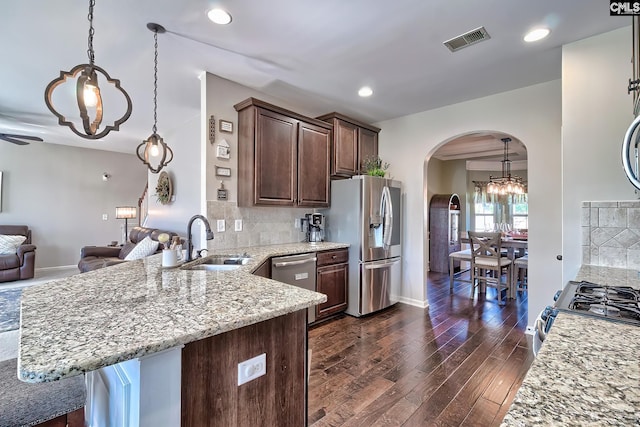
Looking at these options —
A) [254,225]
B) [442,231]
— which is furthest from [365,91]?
[442,231]

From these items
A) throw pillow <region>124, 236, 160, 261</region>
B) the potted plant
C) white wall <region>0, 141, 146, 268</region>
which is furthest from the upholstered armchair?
the potted plant

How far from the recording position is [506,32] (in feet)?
7.29

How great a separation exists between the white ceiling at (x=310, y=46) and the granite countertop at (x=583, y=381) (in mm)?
2022

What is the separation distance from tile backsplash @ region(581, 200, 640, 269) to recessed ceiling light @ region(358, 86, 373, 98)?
224cm

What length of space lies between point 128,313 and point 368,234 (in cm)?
289

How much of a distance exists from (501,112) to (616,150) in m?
1.45

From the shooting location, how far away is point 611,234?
2.04 metres

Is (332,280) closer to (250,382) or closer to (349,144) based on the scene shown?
(349,144)

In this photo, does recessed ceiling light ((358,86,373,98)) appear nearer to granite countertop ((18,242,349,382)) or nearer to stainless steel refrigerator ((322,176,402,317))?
stainless steel refrigerator ((322,176,402,317))

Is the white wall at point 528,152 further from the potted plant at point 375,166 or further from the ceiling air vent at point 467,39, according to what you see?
the ceiling air vent at point 467,39

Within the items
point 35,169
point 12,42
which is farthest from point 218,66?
point 35,169

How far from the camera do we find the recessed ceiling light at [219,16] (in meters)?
2.02

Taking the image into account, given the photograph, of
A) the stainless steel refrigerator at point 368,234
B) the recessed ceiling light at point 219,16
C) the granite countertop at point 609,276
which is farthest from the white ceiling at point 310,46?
the granite countertop at point 609,276

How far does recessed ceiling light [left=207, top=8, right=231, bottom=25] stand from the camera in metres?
2.02
